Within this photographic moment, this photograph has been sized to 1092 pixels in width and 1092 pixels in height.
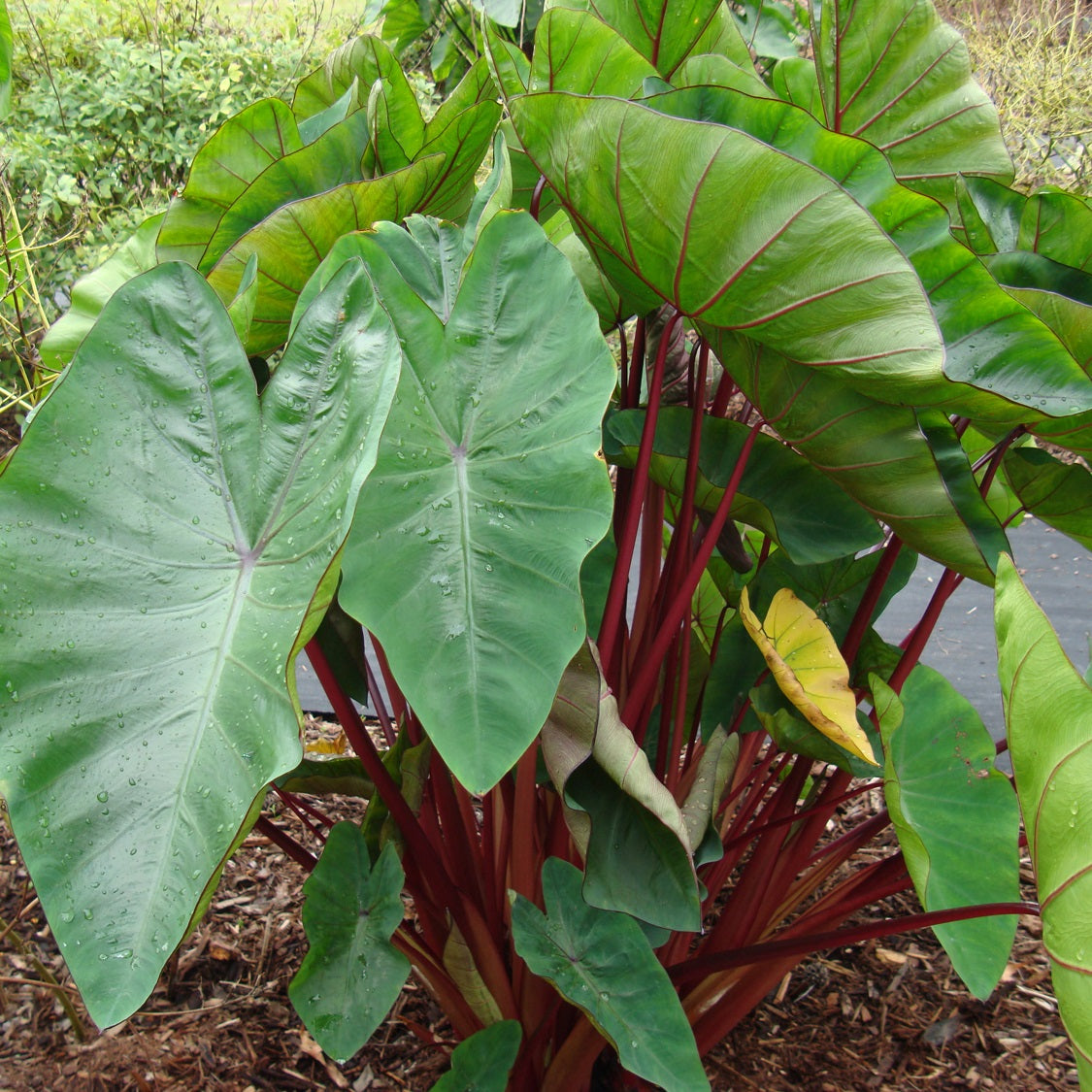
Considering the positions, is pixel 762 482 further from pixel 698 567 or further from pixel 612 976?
pixel 612 976

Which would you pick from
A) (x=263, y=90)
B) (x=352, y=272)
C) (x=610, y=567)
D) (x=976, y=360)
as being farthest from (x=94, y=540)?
(x=263, y=90)

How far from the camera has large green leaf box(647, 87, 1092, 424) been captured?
749 millimetres

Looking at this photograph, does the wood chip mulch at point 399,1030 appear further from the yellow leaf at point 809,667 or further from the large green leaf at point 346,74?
the large green leaf at point 346,74

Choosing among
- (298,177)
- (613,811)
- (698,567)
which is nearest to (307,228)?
(298,177)

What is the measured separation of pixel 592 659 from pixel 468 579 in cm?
13

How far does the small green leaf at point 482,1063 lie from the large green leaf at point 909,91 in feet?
3.59

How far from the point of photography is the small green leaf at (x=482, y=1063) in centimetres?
88

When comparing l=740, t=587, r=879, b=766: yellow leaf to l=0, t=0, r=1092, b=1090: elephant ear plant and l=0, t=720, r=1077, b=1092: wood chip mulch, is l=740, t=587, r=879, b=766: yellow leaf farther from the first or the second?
l=0, t=720, r=1077, b=1092: wood chip mulch

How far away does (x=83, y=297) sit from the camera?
3.96ft

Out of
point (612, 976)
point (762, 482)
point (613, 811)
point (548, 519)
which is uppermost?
point (548, 519)

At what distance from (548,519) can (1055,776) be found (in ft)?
1.34

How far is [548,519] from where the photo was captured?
2.27 feet

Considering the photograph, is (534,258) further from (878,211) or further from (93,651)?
(93,651)

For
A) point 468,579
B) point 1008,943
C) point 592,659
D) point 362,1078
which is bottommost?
point 362,1078
